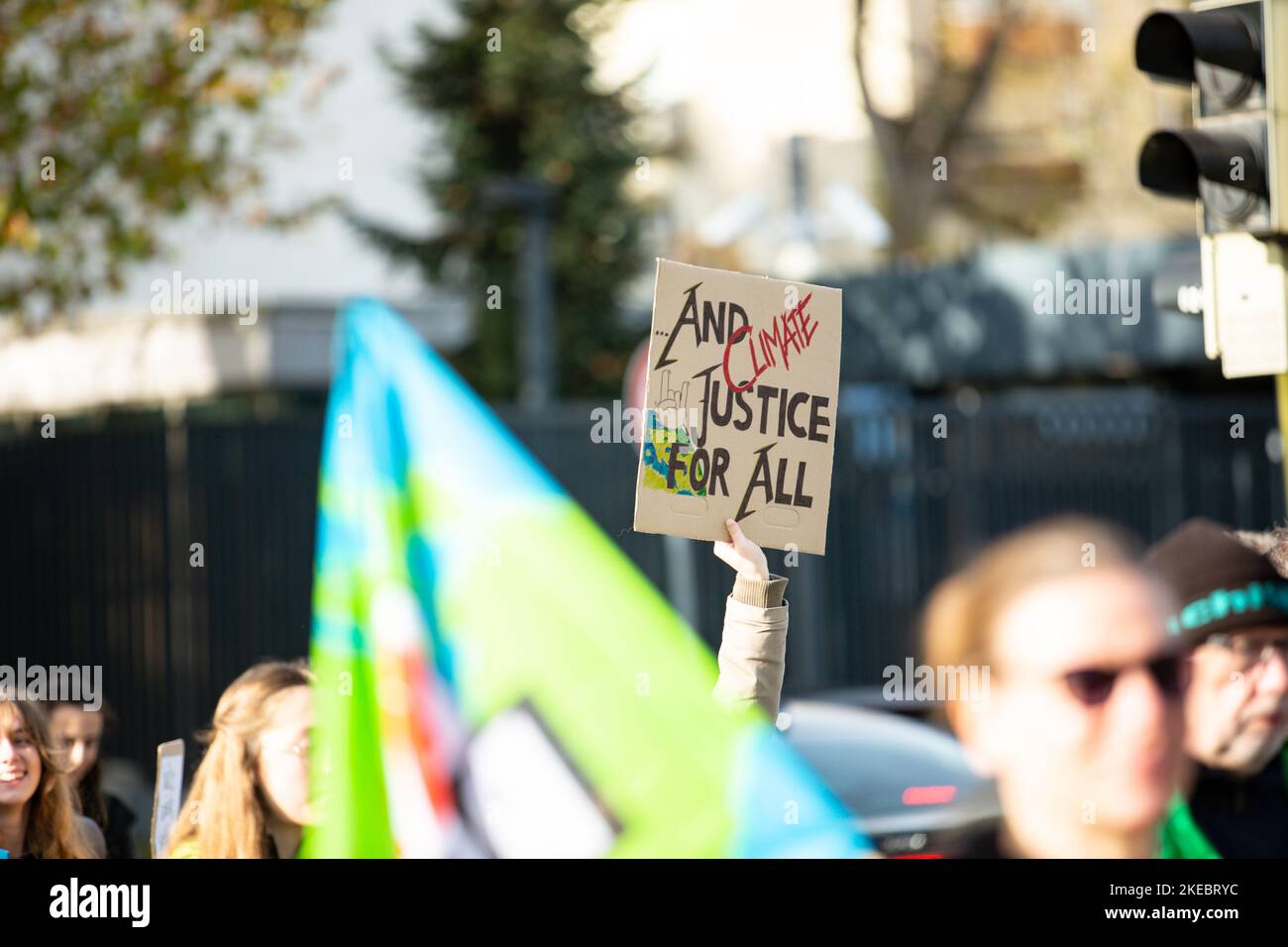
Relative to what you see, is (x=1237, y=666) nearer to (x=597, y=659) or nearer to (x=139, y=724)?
(x=597, y=659)

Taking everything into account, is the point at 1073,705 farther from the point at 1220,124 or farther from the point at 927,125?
the point at 927,125

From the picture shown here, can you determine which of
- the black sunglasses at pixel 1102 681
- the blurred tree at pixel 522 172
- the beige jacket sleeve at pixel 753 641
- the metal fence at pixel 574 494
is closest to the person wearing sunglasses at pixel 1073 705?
the black sunglasses at pixel 1102 681

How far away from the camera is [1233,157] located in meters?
4.55

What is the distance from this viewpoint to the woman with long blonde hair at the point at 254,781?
358cm

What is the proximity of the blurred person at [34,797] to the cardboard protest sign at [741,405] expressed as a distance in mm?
1460

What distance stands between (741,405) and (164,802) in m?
1.48

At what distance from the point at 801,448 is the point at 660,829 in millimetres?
750

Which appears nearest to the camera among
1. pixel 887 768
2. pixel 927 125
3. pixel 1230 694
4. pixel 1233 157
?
pixel 1230 694

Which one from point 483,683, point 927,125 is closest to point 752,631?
point 483,683

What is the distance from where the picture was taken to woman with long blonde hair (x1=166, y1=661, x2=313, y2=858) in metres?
3.58

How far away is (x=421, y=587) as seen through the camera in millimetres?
3893

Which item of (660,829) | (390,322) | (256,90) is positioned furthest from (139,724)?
(660,829)

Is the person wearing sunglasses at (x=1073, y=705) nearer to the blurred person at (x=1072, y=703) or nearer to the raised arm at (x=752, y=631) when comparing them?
the blurred person at (x=1072, y=703)

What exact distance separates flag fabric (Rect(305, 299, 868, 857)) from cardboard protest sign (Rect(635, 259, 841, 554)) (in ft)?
1.38
